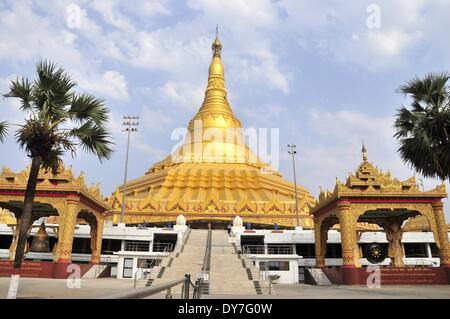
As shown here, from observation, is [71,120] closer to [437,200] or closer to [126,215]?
[437,200]

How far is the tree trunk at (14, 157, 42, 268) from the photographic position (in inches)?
441

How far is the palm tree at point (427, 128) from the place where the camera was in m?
14.6

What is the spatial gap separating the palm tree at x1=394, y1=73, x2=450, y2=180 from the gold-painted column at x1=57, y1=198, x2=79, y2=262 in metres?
18.4

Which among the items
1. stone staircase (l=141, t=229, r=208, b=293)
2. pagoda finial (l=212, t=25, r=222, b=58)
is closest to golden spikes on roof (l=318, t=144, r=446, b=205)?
stone staircase (l=141, t=229, r=208, b=293)

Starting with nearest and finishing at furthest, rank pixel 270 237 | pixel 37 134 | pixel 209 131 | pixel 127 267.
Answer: pixel 37 134 < pixel 127 267 < pixel 270 237 < pixel 209 131

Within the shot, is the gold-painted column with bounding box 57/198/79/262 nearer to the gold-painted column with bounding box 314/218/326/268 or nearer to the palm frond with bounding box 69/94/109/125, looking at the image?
the palm frond with bounding box 69/94/109/125

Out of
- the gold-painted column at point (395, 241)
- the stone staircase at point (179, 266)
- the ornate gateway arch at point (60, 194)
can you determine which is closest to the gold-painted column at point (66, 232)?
the ornate gateway arch at point (60, 194)

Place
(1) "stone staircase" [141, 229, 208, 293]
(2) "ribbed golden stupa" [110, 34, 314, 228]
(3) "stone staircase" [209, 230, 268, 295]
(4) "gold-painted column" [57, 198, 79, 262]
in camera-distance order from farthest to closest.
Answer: (2) "ribbed golden stupa" [110, 34, 314, 228] < (4) "gold-painted column" [57, 198, 79, 262] < (1) "stone staircase" [141, 229, 208, 293] < (3) "stone staircase" [209, 230, 268, 295]

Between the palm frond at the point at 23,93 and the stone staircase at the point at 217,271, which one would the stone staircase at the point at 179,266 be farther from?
the palm frond at the point at 23,93

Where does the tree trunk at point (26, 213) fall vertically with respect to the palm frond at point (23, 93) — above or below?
below

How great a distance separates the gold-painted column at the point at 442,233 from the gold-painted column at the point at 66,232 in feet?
70.4

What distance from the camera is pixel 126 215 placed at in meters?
41.3
